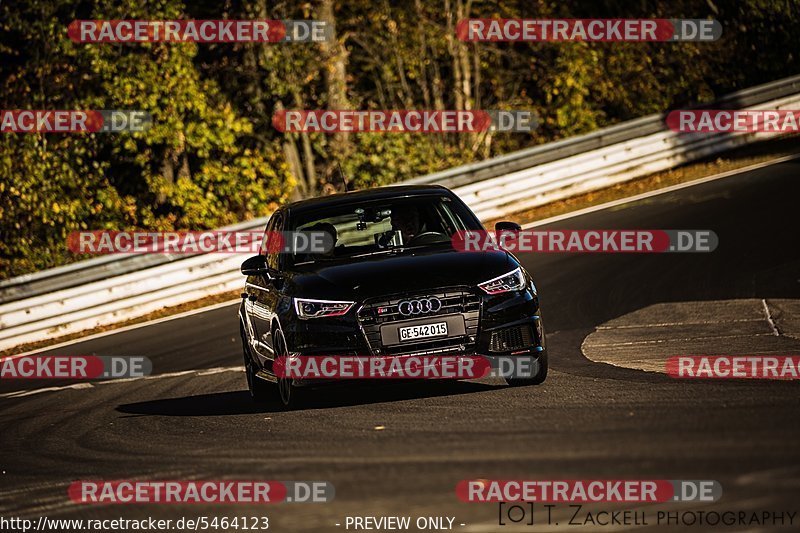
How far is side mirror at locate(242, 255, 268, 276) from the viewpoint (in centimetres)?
982

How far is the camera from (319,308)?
8625mm

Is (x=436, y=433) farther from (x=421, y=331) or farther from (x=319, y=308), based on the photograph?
(x=319, y=308)

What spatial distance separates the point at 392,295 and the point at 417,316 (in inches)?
8.9

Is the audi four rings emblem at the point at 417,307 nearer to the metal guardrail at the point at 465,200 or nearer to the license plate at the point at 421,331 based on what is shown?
the license plate at the point at 421,331

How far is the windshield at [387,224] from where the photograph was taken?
958cm

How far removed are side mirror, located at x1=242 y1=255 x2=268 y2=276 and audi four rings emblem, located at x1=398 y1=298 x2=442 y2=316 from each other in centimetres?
173

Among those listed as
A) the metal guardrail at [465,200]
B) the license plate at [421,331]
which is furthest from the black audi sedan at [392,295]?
the metal guardrail at [465,200]

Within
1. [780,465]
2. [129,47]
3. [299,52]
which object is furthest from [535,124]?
[780,465]

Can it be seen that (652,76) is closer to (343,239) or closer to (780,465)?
(343,239)

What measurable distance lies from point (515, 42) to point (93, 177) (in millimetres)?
10779

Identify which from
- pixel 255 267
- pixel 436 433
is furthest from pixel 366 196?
pixel 436 433

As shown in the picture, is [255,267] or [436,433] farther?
[255,267]

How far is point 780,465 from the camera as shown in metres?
5.56

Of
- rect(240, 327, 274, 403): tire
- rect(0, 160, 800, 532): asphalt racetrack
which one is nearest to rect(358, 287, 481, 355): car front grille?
rect(0, 160, 800, 532): asphalt racetrack
